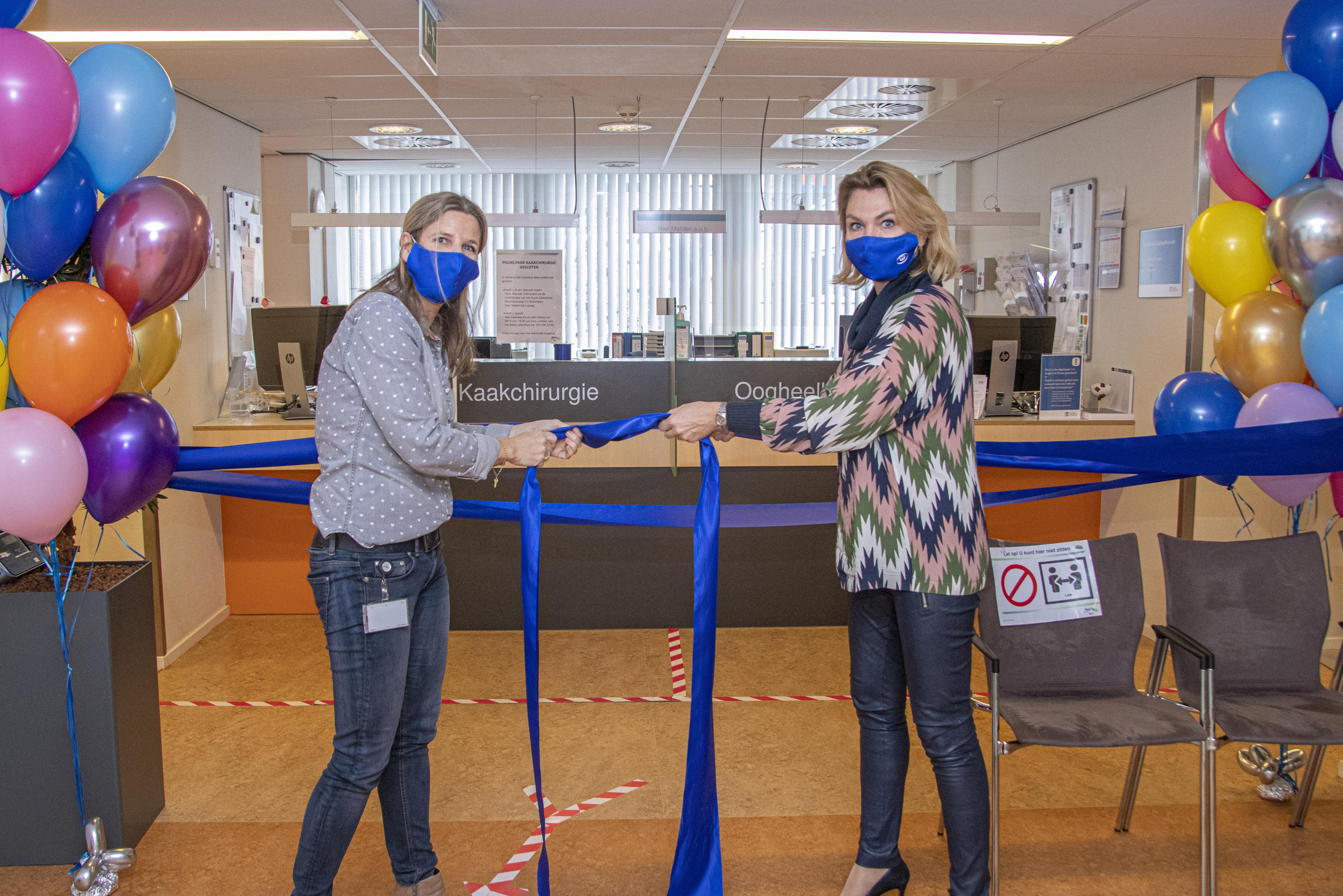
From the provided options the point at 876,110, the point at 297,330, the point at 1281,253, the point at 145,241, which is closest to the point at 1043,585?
the point at 1281,253

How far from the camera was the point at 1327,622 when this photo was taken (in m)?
2.51

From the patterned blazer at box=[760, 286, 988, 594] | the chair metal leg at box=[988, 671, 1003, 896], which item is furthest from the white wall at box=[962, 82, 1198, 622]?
the patterned blazer at box=[760, 286, 988, 594]

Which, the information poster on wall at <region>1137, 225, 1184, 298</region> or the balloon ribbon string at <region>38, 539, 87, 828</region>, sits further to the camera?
the information poster on wall at <region>1137, 225, 1184, 298</region>

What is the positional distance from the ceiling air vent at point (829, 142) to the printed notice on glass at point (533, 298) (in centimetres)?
245

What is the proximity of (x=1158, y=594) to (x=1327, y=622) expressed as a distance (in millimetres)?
2206

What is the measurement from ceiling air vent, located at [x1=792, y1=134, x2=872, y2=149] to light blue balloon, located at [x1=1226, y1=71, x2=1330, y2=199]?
4.59m

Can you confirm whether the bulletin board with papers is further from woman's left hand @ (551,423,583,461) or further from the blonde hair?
woman's left hand @ (551,423,583,461)

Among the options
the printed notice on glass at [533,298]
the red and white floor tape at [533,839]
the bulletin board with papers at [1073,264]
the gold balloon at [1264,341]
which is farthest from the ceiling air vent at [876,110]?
the red and white floor tape at [533,839]

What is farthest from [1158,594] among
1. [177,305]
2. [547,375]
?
[177,305]

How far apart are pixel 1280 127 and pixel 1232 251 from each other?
340 millimetres

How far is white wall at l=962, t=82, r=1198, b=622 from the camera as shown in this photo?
4664 millimetres

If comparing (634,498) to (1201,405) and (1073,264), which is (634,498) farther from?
(1073,264)

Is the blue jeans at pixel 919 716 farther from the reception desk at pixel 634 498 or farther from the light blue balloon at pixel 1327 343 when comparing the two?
the reception desk at pixel 634 498

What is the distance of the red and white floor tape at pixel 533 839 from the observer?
2287 mm
